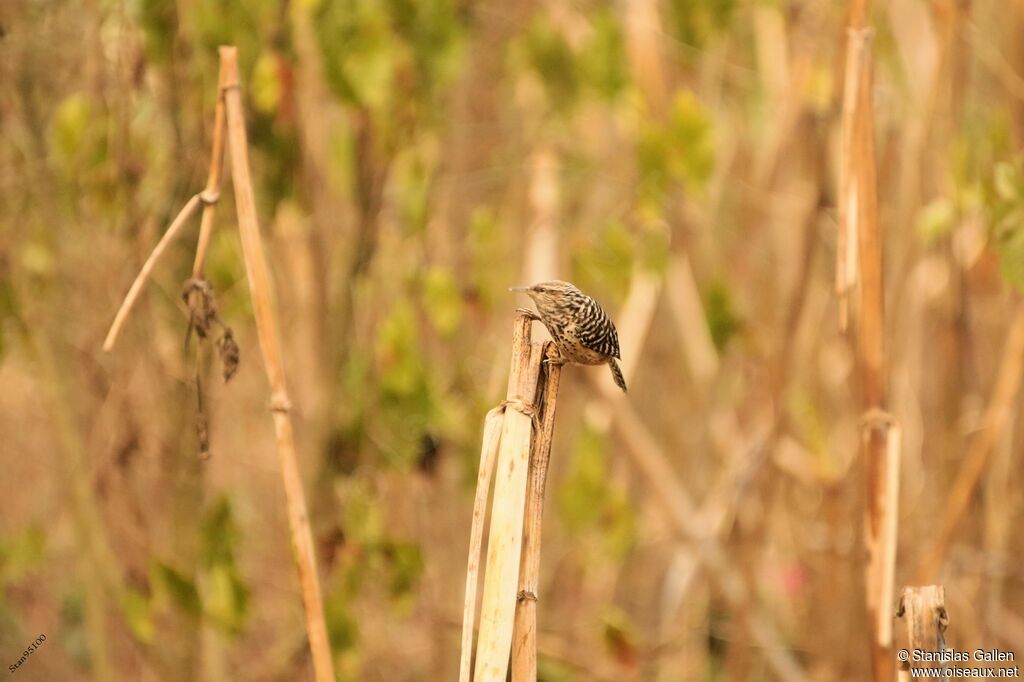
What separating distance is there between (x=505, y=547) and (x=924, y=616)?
18.2 inches

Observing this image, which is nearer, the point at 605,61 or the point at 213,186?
the point at 213,186

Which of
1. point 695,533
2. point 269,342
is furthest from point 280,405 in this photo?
point 695,533

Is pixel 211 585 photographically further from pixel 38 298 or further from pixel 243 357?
pixel 243 357

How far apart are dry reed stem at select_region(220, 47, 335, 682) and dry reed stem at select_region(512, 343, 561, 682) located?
0.27 meters

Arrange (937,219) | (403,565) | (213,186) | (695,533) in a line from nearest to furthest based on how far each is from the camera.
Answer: (213,186) → (937,219) → (403,565) → (695,533)

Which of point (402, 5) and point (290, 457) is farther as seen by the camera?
point (402, 5)

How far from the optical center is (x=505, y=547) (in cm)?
112

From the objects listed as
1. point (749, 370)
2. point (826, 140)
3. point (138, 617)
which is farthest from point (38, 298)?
point (749, 370)

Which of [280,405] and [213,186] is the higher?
[213,186]

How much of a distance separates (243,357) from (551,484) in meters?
0.94

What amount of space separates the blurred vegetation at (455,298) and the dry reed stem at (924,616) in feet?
1.56

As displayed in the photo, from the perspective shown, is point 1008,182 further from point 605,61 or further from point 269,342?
point 269,342

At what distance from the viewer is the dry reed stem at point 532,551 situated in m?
1.14

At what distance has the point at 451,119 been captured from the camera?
8.94 feet
